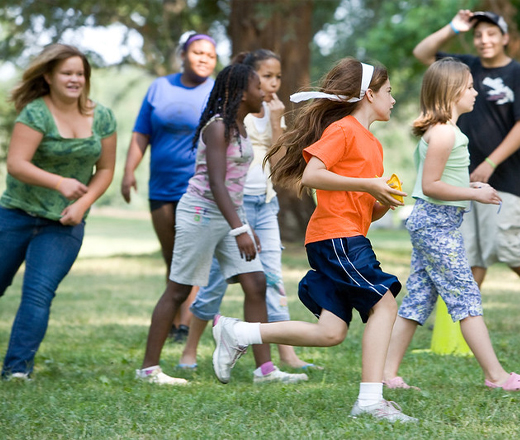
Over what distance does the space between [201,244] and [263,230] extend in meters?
0.78

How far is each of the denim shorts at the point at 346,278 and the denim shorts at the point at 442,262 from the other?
0.76m

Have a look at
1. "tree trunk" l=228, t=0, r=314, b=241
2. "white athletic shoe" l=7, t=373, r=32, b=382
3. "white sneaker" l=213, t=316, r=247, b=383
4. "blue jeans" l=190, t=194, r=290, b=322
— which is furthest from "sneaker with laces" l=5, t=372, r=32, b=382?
"tree trunk" l=228, t=0, r=314, b=241

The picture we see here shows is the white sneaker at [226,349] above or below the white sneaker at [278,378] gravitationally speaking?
above

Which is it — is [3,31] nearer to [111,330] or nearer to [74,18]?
[74,18]

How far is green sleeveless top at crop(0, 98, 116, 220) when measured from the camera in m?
4.89

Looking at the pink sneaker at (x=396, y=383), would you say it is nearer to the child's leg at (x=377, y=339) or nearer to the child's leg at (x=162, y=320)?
the child's leg at (x=377, y=339)

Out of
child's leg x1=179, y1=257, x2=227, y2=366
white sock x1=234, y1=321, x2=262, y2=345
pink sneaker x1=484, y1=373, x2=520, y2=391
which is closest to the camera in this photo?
white sock x1=234, y1=321, x2=262, y2=345

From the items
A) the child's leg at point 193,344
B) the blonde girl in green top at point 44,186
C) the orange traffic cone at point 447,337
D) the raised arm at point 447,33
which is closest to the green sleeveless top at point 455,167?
the orange traffic cone at point 447,337

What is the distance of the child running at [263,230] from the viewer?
5332 mm

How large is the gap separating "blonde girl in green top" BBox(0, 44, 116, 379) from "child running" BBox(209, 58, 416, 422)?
1405mm

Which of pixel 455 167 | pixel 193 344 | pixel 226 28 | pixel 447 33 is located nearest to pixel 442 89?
pixel 455 167

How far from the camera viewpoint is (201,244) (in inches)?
186

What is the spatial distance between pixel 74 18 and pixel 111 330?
40.3ft

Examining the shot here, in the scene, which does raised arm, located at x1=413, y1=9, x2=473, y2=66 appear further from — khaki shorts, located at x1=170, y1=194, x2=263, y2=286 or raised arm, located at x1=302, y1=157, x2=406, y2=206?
raised arm, located at x1=302, y1=157, x2=406, y2=206
